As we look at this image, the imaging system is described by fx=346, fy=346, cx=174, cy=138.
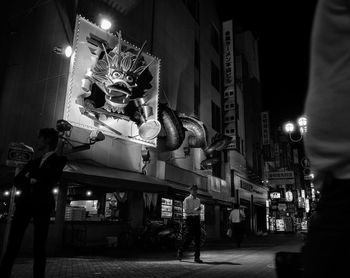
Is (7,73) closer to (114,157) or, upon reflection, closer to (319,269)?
(114,157)

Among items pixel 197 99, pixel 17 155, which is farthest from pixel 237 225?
pixel 17 155

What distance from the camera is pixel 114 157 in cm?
1403

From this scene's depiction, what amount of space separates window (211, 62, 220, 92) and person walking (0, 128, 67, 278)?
23.3 metres

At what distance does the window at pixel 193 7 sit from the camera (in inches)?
923

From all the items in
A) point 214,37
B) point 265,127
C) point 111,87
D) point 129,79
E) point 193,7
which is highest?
point 214,37

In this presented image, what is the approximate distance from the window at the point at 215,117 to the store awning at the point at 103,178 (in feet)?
41.7

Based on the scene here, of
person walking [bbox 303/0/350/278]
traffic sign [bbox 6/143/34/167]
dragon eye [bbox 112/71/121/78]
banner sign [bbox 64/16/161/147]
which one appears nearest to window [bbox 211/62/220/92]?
banner sign [bbox 64/16/161/147]

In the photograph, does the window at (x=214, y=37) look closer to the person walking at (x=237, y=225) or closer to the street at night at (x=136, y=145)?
the street at night at (x=136, y=145)

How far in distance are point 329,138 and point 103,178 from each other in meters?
10.2

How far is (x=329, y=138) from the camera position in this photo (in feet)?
4.49

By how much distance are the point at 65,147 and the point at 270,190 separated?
34.7 metres

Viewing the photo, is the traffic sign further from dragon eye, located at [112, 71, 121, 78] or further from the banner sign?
dragon eye, located at [112, 71, 121, 78]

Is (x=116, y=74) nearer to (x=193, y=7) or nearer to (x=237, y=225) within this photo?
(x=237, y=225)

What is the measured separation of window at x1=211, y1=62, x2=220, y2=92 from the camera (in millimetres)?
27344
